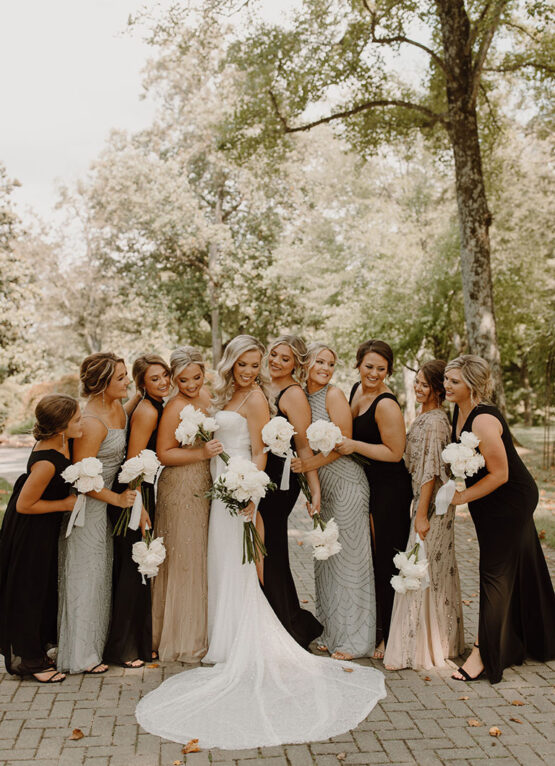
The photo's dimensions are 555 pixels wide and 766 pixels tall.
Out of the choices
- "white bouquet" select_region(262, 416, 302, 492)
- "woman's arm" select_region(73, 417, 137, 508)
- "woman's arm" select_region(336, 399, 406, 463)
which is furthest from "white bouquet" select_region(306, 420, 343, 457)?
"woman's arm" select_region(73, 417, 137, 508)

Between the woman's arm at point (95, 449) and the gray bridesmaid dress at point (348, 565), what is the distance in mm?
1639

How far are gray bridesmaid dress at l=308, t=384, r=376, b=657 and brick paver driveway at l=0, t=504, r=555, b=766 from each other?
0.97ft

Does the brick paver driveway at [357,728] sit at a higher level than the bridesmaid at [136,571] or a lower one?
lower

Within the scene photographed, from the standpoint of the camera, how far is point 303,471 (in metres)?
5.50

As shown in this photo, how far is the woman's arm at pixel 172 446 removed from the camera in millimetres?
5473

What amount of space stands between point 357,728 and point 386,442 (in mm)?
2086

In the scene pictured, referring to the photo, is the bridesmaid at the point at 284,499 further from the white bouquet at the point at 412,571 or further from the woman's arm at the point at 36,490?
the woman's arm at the point at 36,490

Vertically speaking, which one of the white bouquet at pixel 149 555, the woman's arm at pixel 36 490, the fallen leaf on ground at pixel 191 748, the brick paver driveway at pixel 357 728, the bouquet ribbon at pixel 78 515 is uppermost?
the woman's arm at pixel 36 490

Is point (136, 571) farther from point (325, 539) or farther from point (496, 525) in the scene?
point (496, 525)

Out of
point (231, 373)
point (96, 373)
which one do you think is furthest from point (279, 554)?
point (96, 373)

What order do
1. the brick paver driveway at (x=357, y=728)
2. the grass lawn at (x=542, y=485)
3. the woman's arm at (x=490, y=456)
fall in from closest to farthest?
the brick paver driveway at (x=357, y=728), the woman's arm at (x=490, y=456), the grass lawn at (x=542, y=485)

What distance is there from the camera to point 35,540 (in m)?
5.15

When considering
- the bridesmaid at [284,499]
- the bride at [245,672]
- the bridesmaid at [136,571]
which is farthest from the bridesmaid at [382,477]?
the bridesmaid at [136,571]

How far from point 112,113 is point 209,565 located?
3373cm
